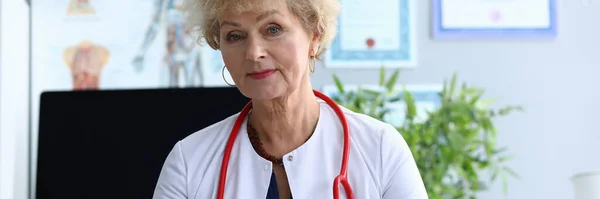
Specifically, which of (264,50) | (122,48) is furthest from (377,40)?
(264,50)

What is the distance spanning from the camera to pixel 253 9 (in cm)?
112

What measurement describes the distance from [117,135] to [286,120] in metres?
0.60

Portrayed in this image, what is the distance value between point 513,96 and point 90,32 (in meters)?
1.32

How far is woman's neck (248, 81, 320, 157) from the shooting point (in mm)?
1222

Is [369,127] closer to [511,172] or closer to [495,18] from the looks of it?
[511,172]

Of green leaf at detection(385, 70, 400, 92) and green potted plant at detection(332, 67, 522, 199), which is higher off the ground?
green leaf at detection(385, 70, 400, 92)

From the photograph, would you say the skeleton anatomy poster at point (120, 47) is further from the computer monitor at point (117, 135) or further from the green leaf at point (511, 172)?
the green leaf at point (511, 172)

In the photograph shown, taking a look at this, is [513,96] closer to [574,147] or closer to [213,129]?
[574,147]

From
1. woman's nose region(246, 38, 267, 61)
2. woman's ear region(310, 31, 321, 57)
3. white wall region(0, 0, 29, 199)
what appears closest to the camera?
woman's nose region(246, 38, 267, 61)

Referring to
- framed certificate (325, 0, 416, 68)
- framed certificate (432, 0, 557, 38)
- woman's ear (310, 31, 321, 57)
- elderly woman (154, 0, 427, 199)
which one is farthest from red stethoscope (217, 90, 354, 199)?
framed certificate (432, 0, 557, 38)

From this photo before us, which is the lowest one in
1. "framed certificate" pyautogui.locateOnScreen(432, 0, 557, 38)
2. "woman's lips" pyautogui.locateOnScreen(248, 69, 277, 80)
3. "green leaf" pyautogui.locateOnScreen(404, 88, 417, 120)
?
"green leaf" pyautogui.locateOnScreen(404, 88, 417, 120)

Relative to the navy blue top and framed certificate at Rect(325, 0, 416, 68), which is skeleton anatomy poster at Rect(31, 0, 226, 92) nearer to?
framed certificate at Rect(325, 0, 416, 68)

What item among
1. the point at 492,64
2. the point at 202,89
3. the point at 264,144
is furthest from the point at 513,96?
the point at 264,144

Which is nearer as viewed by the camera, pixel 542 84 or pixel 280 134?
pixel 280 134
